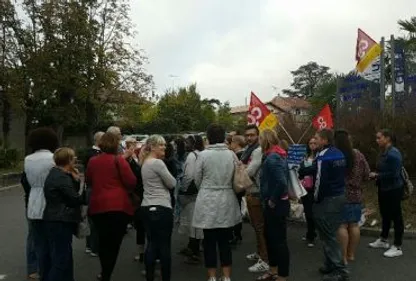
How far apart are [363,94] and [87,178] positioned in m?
10.1

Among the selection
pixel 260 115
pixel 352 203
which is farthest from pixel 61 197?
pixel 260 115

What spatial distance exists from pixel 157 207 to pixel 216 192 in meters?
0.69

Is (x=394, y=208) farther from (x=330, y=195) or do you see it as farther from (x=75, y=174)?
(x=75, y=174)

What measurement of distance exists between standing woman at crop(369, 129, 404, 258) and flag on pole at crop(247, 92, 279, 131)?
3.91 meters

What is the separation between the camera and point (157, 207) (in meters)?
5.31

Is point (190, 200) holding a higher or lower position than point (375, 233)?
higher

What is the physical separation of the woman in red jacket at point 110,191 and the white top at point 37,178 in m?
0.44

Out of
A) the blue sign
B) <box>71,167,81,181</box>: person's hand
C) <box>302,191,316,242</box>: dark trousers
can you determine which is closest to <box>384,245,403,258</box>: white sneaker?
<box>302,191,316,242</box>: dark trousers

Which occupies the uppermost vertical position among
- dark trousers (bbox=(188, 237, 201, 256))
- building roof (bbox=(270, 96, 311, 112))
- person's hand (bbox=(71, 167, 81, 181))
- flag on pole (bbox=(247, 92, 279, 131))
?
building roof (bbox=(270, 96, 311, 112))

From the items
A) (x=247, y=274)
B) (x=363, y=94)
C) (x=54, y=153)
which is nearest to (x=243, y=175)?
(x=247, y=274)

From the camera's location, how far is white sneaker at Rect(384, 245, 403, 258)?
22.7 ft

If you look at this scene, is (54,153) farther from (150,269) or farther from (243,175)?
(243,175)

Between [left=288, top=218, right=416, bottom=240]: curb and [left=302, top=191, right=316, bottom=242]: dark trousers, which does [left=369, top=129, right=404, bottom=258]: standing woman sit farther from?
[left=302, top=191, right=316, bottom=242]: dark trousers

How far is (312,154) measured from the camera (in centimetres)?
728
